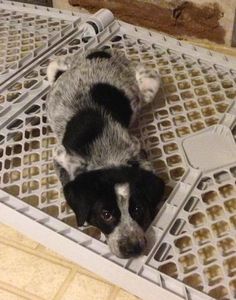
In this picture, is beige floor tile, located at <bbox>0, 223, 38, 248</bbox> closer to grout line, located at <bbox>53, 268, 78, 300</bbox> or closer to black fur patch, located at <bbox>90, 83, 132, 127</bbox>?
grout line, located at <bbox>53, 268, 78, 300</bbox>

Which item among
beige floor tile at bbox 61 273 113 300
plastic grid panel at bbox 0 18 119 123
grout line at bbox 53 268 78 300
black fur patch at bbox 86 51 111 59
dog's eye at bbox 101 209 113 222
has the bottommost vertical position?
grout line at bbox 53 268 78 300

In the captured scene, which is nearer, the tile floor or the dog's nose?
the dog's nose

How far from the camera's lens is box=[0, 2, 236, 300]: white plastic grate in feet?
4.41

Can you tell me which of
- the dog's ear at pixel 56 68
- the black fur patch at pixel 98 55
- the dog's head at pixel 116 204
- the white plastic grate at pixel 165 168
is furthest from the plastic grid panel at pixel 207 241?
the dog's ear at pixel 56 68

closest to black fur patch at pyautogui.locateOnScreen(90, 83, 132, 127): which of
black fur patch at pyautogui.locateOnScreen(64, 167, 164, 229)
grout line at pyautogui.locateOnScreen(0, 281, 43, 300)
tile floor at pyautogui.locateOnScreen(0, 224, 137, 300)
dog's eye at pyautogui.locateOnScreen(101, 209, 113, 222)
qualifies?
black fur patch at pyautogui.locateOnScreen(64, 167, 164, 229)

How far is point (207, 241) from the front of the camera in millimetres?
1408

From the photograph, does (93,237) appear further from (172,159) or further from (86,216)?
(172,159)

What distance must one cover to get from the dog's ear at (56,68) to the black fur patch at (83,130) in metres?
0.36

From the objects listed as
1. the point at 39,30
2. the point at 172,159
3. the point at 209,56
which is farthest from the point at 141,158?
the point at 39,30

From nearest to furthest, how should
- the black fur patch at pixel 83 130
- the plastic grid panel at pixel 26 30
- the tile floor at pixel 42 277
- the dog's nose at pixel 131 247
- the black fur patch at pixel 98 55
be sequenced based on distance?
the dog's nose at pixel 131 247
the tile floor at pixel 42 277
the black fur patch at pixel 83 130
the black fur patch at pixel 98 55
the plastic grid panel at pixel 26 30

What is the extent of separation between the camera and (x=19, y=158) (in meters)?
1.72

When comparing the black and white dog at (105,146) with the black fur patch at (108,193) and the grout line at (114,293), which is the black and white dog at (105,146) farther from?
the grout line at (114,293)

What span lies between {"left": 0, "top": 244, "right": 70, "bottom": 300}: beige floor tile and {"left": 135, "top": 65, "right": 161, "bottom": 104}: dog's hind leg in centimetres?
69

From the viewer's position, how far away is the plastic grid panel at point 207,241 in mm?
1325
